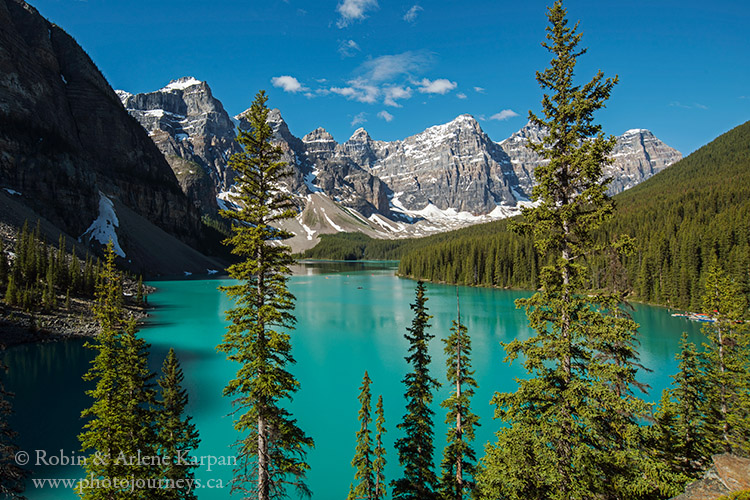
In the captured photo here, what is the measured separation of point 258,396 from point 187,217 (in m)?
155

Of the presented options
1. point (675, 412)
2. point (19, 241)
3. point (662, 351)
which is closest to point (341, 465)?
point (675, 412)

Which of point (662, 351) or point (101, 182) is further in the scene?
point (101, 182)

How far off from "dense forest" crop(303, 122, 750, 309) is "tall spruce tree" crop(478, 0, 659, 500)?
326 centimetres

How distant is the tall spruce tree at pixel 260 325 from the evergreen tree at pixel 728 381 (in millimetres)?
14948

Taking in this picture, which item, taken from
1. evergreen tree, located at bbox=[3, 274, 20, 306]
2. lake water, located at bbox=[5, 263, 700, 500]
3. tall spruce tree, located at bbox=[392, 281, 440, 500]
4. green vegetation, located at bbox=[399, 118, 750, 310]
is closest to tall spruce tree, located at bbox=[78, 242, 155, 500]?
lake water, located at bbox=[5, 263, 700, 500]

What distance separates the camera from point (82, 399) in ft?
76.7

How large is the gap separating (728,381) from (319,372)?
24.9 m

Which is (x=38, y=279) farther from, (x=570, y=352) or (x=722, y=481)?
(x=722, y=481)

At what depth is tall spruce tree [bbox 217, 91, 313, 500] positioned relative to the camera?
32.2 feet

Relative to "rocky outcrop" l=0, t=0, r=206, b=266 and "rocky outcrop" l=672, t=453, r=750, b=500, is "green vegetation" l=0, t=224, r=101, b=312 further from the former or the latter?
"rocky outcrop" l=672, t=453, r=750, b=500

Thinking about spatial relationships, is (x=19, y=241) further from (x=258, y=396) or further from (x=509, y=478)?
(x=509, y=478)

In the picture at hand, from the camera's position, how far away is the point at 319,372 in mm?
30406

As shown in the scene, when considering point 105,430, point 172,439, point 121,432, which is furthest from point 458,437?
point 105,430

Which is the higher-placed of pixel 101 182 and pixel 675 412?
pixel 101 182
